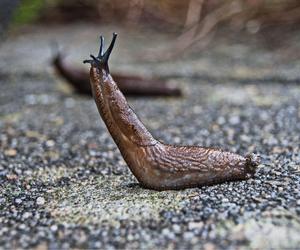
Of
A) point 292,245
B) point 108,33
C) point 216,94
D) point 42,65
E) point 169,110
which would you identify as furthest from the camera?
point 108,33

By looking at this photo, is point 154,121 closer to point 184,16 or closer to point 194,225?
point 194,225

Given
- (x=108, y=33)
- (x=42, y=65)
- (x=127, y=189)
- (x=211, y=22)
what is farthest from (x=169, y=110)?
(x=108, y=33)

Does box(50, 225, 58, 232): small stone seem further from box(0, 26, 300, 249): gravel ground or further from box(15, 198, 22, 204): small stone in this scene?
box(15, 198, 22, 204): small stone

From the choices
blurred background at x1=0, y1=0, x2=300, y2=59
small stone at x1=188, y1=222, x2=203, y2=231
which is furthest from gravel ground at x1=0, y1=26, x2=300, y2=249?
blurred background at x1=0, y1=0, x2=300, y2=59

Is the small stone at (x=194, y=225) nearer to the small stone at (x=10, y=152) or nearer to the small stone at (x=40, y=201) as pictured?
the small stone at (x=40, y=201)

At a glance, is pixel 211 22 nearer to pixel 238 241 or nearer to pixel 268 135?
pixel 268 135

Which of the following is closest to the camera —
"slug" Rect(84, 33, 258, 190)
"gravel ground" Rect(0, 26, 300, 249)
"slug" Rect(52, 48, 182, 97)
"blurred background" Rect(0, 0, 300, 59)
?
"gravel ground" Rect(0, 26, 300, 249)
